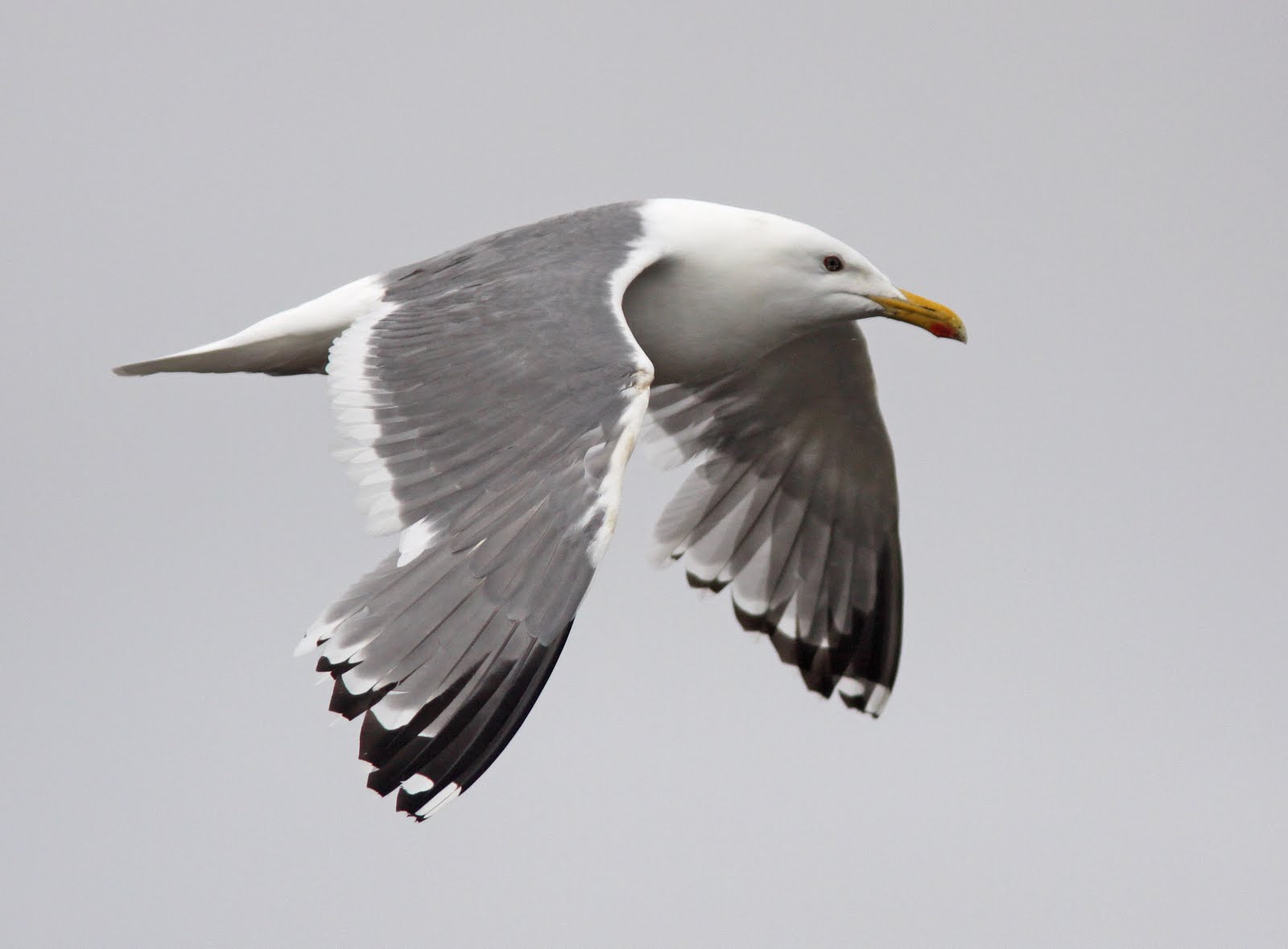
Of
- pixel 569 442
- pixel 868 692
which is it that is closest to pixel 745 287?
pixel 569 442

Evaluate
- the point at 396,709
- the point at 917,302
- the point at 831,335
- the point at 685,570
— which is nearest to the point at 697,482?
the point at 685,570

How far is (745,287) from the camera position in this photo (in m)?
5.70

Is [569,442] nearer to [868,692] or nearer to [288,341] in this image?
[288,341]

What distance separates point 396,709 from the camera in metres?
4.12

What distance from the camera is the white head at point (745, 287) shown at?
5.66m

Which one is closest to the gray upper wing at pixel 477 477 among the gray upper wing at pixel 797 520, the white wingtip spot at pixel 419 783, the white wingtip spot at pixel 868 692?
the white wingtip spot at pixel 419 783

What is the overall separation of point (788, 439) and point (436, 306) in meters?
1.97

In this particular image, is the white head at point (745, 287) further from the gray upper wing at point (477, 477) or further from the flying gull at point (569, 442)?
the gray upper wing at point (477, 477)

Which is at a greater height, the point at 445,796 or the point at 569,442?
the point at 569,442

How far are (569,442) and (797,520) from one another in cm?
257

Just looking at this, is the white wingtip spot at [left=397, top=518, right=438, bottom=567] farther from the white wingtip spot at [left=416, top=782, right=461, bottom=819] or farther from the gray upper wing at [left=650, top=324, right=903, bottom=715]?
the gray upper wing at [left=650, top=324, right=903, bottom=715]

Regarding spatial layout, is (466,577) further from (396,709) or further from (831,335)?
(831,335)

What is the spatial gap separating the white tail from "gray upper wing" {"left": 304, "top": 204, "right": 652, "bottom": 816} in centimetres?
15

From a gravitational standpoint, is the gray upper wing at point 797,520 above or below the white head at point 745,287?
below
